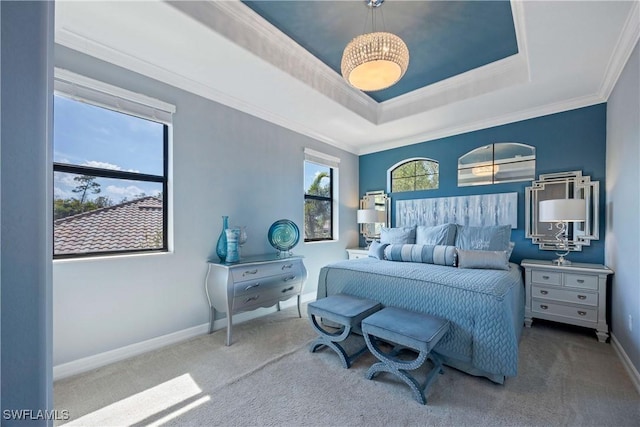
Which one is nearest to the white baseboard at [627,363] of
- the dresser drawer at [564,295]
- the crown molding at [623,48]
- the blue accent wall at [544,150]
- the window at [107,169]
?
the dresser drawer at [564,295]

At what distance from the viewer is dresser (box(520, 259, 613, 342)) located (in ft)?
8.74

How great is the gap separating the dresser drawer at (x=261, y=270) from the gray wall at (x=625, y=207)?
9.58 feet

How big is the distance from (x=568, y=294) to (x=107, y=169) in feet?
15.0

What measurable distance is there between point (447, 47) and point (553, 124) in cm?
182

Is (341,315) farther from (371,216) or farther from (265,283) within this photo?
(371,216)

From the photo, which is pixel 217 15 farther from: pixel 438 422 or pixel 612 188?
pixel 612 188

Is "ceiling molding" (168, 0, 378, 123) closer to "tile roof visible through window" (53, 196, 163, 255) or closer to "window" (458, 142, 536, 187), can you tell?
"tile roof visible through window" (53, 196, 163, 255)

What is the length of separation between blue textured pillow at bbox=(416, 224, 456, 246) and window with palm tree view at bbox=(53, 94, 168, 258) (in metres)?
3.02

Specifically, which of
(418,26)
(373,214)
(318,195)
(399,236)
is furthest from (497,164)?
(318,195)

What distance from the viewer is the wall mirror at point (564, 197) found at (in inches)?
118

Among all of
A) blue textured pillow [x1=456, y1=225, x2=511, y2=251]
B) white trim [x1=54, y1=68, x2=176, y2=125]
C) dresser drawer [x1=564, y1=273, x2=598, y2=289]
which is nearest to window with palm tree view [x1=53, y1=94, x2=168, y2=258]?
white trim [x1=54, y1=68, x2=176, y2=125]

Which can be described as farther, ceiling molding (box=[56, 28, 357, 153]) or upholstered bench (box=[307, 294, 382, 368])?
upholstered bench (box=[307, 294, 382, 368])

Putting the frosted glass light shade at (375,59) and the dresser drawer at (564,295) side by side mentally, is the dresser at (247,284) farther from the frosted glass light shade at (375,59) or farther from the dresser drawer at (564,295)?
the dresser drawer at (564,295)

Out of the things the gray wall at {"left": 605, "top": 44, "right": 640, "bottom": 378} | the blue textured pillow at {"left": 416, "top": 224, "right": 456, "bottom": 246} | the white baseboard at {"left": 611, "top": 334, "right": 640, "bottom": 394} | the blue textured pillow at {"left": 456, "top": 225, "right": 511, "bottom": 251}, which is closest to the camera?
the white baseboard at {"left": 611, "top": 334, "right": 640, "bottom": 394}
